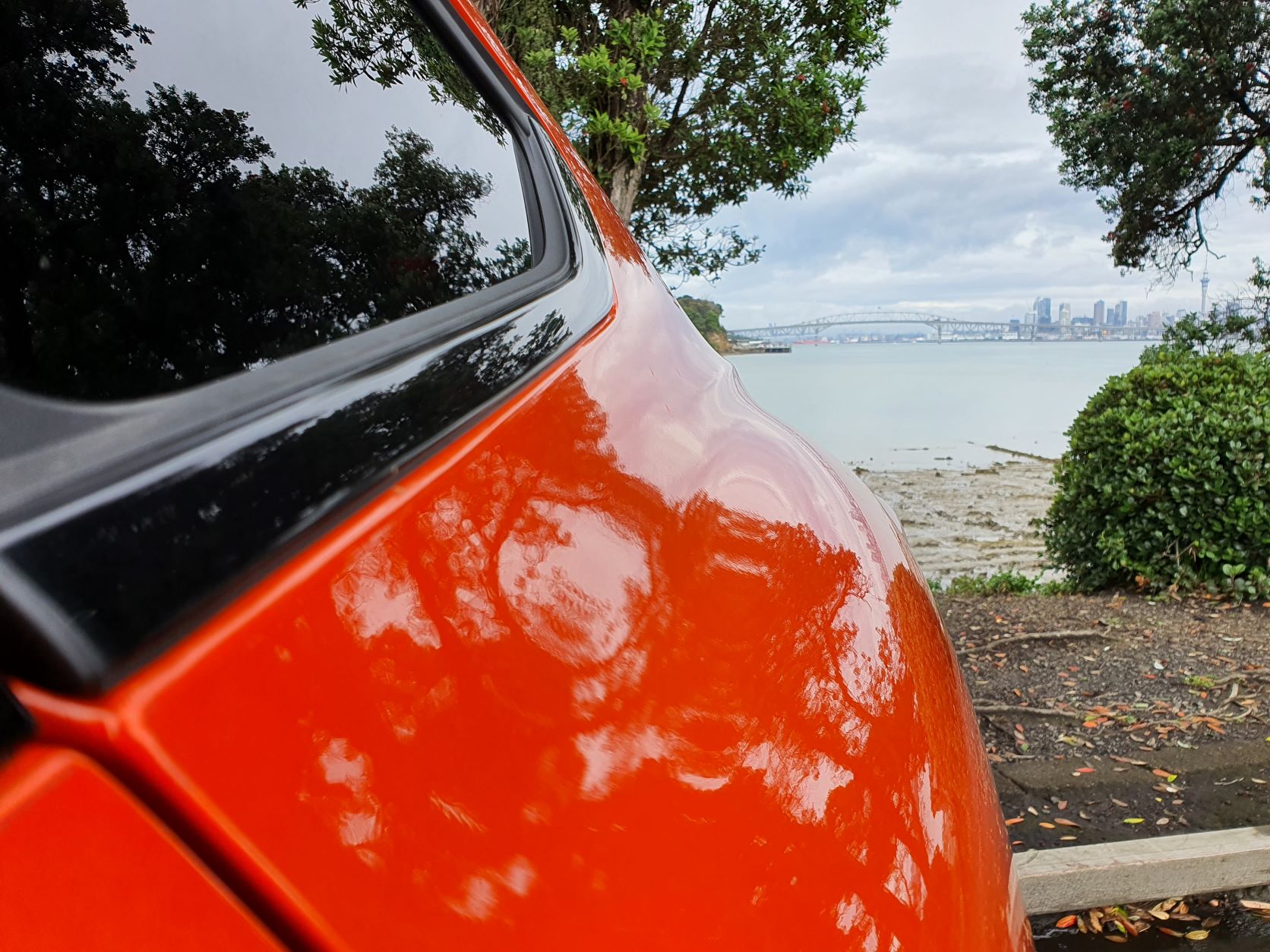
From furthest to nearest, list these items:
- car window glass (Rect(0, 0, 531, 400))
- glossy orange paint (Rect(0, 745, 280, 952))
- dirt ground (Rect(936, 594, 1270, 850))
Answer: dirt ground (Rect(936, 594, 1270, 850))
car window glass (Rect(0, 0, 531, 400))
glossy orange paint (Rect(0, 745, 280, 952))

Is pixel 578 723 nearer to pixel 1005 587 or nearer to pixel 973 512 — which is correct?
pixel 1005 587

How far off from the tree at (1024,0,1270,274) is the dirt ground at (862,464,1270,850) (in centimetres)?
1010

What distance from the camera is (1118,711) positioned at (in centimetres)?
339

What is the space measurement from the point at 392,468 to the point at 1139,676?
13.2 ft

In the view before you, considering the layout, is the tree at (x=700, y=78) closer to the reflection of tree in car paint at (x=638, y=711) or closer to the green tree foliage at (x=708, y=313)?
the green tree foliage at (x=708, y=313)

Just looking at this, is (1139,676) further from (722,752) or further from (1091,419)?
(722,752)

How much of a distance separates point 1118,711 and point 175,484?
12.4ft

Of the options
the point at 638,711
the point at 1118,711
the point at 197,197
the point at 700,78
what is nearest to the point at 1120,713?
the point at 1118,711

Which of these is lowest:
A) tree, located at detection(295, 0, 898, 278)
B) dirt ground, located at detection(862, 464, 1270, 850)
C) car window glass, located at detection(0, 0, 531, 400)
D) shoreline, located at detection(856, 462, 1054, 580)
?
shoreline, located at detection(856, 462, 1054, 580)

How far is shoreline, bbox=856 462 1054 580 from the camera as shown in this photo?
7477mm

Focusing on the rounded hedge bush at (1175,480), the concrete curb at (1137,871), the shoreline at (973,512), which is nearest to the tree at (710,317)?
the shoreline at (973,512)

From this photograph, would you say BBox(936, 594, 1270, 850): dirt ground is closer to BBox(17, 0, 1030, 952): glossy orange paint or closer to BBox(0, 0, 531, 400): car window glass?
BBox(17, 0, 1030, 952): glossy orange paint

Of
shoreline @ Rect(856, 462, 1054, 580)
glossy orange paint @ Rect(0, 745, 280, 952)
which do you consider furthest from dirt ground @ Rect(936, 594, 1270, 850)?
glossy orange paint @ Rect(0, 745, 280, 952)

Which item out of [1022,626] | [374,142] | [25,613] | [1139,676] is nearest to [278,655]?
[25,613]
